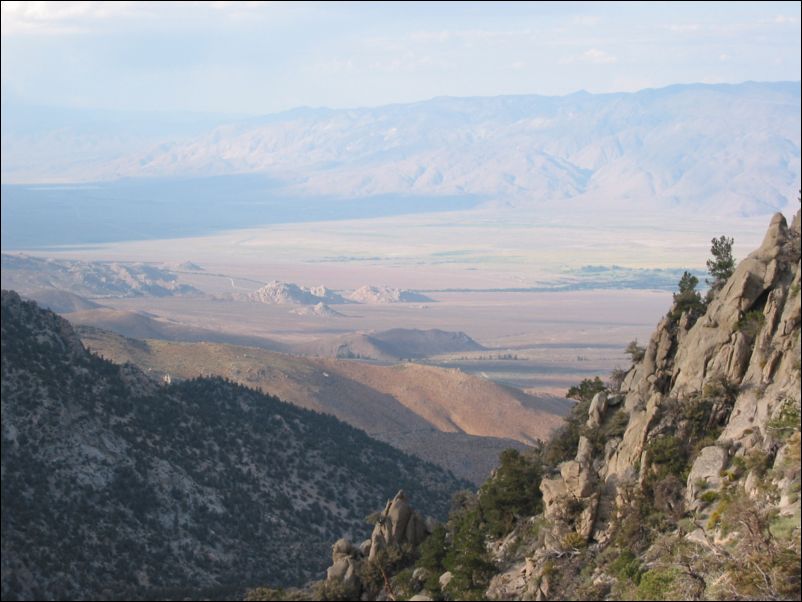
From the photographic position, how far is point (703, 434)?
2520 cm

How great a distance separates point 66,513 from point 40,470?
243 cm

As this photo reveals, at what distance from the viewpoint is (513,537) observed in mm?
28812

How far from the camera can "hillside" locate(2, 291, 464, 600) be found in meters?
42.8

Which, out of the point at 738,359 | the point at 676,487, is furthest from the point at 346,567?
→ the point at 738,359

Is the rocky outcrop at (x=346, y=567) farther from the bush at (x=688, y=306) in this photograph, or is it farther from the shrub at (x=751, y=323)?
the shrub at (x=751, y=323)

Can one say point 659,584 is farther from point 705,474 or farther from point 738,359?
point 738,359

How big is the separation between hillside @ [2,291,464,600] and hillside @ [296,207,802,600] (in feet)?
48.8

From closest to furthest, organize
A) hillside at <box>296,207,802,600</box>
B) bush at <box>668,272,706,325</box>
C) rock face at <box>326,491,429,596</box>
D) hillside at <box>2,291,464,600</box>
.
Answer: hillside at <box>296,207,802,600</box> → bush at <box>668,272,706,325</box> → rock face at <box>326,491,429,596</box> → hillside at <box>2,291,464,600</box>

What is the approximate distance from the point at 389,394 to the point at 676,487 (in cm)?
7818

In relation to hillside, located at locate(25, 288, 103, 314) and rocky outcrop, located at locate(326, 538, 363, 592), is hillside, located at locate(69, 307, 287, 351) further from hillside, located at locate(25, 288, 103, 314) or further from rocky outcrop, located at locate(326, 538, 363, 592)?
rocky outcrop, located at locate(326, 538, 363, 592)

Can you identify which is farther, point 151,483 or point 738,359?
point 151,483

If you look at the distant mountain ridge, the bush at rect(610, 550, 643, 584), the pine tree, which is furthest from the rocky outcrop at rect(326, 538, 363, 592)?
the distant mountain ridge

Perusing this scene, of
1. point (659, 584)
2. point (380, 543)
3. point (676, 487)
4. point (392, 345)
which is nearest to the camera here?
point (659, 584)

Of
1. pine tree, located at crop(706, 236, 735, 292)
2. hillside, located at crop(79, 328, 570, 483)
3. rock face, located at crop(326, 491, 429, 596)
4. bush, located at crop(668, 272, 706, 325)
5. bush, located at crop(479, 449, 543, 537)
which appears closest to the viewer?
bush, located at crop(668, 272, 706, 325)
